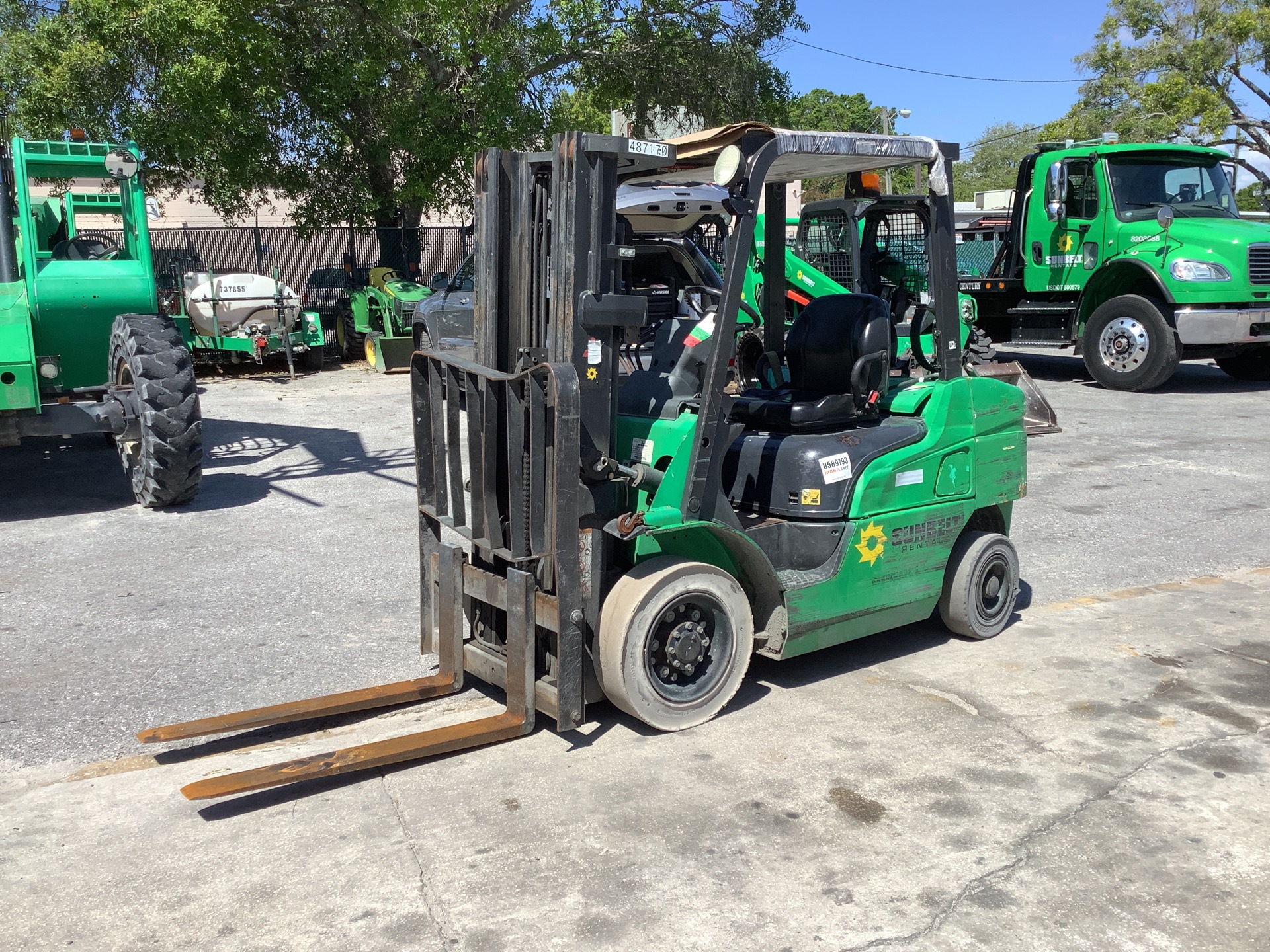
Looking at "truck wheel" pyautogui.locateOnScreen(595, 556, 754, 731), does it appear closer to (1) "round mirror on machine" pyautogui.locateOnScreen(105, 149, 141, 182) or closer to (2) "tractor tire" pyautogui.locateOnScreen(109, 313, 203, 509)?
(2) "tractor tire" pyautogui.locateOnScreen(109, 313, 203, 509)

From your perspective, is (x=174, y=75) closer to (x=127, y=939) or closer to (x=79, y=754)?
(x=79, y=754)

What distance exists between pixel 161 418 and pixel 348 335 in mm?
11346

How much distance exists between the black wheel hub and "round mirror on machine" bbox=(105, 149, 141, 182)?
6.85 meters

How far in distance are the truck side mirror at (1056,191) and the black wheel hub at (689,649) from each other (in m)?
12.9

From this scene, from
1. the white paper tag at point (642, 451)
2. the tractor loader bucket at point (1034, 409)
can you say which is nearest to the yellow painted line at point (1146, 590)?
the white paper tag at point (642, 451)

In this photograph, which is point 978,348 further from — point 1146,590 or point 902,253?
point 1146,590

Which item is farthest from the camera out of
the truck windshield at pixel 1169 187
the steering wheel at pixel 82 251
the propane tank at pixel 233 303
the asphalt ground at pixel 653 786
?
the propane tank at pixel 233 303

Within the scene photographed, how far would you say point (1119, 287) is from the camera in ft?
50.6

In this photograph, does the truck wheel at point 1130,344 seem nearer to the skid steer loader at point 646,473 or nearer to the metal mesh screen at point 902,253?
the metal mesh screen at point 902,253

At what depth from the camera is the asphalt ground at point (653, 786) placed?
335 centimetres

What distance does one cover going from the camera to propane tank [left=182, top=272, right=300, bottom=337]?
53.8ft

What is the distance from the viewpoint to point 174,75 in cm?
1595

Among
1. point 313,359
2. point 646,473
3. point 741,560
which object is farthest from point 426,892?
point 313,359

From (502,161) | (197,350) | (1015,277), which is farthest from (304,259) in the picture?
(502,161)
